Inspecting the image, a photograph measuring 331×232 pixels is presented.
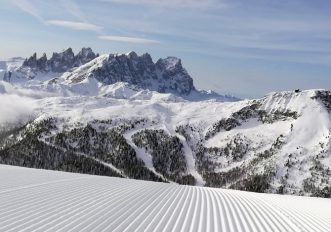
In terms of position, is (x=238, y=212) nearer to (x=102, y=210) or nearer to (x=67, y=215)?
(x=102, y=210)

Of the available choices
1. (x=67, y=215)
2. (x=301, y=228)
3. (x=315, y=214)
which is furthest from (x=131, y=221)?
(x=315, y=214)

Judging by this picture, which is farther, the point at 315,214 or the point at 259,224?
the point at 315,214

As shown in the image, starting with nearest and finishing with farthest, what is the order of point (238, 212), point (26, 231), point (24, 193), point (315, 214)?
point (26, 231)
point (24, 193)
point (238, 212)
point (315, 214)

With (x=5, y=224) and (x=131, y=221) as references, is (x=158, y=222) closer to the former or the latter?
(x=131, y=221)

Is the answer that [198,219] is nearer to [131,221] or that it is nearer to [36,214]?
[131,221]

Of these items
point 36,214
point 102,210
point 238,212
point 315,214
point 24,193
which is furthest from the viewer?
point 315,214

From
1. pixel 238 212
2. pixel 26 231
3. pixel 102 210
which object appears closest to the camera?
pixel 26 231

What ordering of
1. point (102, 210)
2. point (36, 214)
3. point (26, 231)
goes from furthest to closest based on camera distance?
point (102, 210), point (36, 214), point (26, 231)

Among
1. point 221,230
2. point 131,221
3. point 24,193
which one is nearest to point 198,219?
point 221,230

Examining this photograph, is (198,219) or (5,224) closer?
(5,224)
